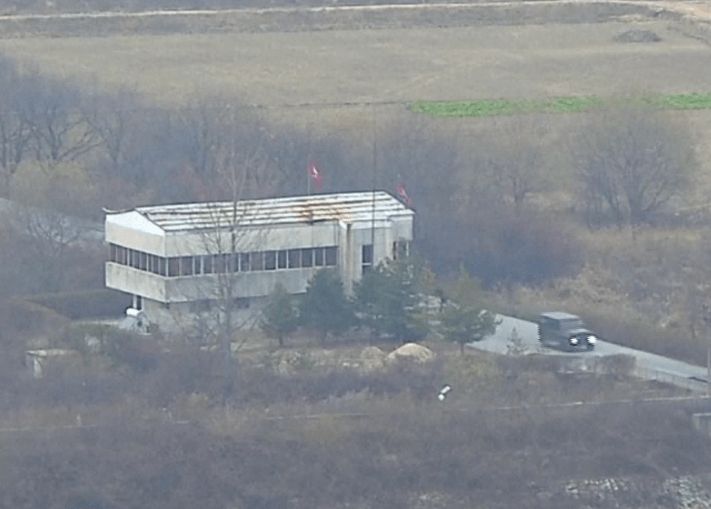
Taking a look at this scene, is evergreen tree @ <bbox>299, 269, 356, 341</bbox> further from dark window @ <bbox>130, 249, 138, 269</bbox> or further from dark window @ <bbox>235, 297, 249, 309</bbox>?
dark window @ <bbox>130, 249, 138, 269</bbox>

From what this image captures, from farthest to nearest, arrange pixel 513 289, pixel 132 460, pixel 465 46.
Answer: pixel 465 46
pixel 513 289
pixel 132 460

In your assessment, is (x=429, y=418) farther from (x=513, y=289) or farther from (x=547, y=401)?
(x=513, y=289)

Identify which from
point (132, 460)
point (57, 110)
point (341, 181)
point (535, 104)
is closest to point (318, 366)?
point (132, 460)

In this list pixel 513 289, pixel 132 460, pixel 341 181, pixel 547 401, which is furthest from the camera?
pixel 341 181

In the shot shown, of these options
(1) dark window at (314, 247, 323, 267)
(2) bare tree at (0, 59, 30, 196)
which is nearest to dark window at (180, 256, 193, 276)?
(1) dark window at (314, 247, 323, 267)

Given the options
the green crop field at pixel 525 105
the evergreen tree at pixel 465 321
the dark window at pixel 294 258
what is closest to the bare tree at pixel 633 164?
the green crop field at pixel 525 105

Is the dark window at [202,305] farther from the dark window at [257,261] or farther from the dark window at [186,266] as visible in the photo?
the dark window at [257,261]

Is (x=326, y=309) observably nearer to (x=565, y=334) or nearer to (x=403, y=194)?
(x=565, y=334)
